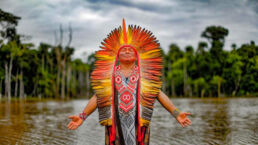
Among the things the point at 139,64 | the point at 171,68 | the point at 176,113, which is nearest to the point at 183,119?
the point at 176,113

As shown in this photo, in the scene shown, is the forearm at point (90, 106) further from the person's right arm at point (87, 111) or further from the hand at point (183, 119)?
the hand at point (183, 119)

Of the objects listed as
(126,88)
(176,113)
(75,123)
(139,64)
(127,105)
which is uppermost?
(139,64)

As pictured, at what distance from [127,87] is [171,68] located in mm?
62606

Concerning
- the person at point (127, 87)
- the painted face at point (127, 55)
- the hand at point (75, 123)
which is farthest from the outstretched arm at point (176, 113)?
the hand at point (75, 123)

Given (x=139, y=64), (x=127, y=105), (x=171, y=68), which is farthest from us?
(x=171, y=68)

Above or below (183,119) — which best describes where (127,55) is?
above

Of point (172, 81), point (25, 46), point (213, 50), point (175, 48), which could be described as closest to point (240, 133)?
point (25, 46)

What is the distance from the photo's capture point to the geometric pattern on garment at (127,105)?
4.24m

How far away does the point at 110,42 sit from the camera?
446cm

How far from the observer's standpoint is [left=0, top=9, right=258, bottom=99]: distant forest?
3375 centimetres

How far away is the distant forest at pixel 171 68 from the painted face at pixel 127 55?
23.8 meters

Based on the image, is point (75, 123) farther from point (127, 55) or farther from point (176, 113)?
point (176, 113)

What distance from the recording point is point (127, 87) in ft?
14.2

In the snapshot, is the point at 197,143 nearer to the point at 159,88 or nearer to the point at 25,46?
the point at 159,88
